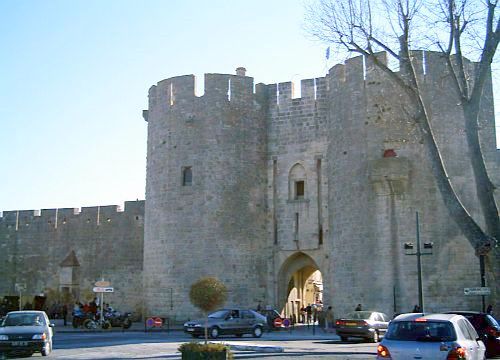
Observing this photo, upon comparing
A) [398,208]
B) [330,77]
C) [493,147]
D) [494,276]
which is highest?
[330,77]

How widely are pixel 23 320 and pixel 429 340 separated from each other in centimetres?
1012

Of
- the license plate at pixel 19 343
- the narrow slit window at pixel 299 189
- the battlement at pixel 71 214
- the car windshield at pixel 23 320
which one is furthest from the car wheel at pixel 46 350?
the battlement at pixel 71 214

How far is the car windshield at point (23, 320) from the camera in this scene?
610 inches

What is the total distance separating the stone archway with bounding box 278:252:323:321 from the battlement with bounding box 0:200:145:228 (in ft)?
26.6

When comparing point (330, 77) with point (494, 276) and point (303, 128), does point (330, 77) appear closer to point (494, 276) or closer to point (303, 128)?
point (303, 128)

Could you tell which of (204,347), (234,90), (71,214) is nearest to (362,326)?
(204,347)

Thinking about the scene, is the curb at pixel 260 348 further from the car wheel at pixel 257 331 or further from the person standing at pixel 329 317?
the person standing at pixel 329 317

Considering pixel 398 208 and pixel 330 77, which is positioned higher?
pixel 330 77

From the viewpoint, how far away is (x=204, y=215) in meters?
26.6

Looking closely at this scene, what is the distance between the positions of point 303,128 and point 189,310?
845cm

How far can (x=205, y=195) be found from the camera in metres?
26.8

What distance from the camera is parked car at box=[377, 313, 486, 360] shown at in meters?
8.74

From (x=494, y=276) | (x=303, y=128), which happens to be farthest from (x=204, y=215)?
(x=494, y=276)

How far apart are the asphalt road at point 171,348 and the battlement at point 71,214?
38.4 feet
